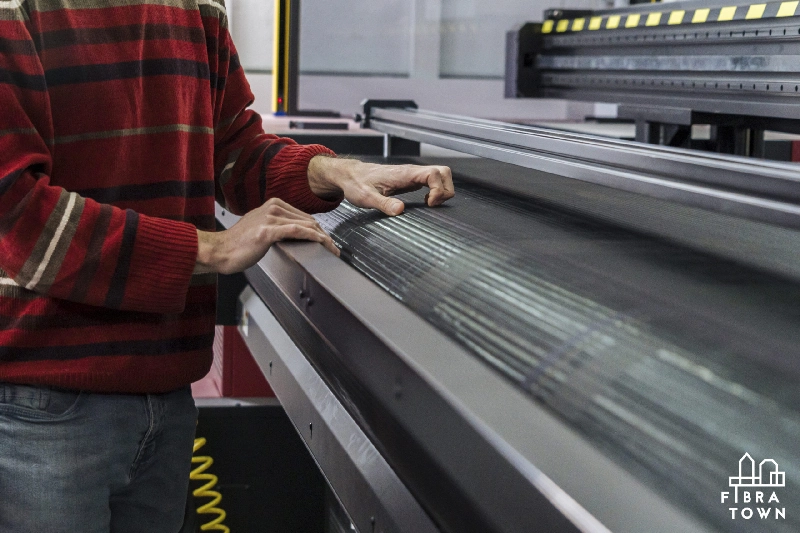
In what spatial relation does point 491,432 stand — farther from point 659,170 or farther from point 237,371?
point 237,371

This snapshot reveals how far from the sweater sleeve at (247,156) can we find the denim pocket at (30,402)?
0.42 meters

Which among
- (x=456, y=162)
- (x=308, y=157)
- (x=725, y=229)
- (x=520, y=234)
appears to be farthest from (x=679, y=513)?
(x=456, y=162)

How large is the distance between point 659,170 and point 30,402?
0.84 meters

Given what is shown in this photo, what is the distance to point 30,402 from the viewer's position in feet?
3.38

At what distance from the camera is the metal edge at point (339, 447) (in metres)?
0.80

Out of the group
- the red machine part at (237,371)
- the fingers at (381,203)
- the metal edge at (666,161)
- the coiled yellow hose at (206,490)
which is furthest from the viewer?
the red machine part at (237,371)

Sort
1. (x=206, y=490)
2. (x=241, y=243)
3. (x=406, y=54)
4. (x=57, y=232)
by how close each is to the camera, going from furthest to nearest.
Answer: (x=406, y=54) < (x=206, y=490) < (x=241, y=243) < (x=57, y=232)

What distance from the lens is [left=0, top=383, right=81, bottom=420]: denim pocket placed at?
3.37ft

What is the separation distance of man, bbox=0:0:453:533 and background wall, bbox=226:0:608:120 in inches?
141

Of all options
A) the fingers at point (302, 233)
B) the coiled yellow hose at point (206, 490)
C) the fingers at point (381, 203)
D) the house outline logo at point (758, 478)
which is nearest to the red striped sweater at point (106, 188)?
the fingers at point (302, 233)

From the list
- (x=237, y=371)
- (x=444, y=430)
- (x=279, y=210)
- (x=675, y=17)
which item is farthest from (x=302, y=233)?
(x=675, y=17)

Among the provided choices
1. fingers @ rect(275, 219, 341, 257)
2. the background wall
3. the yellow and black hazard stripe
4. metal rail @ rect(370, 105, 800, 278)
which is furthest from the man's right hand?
the background wall

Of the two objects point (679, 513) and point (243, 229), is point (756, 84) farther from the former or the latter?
point (679, 513)

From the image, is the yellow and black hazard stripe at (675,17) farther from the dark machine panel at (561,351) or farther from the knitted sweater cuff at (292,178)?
the knitted sweater cuff at (292,178)
